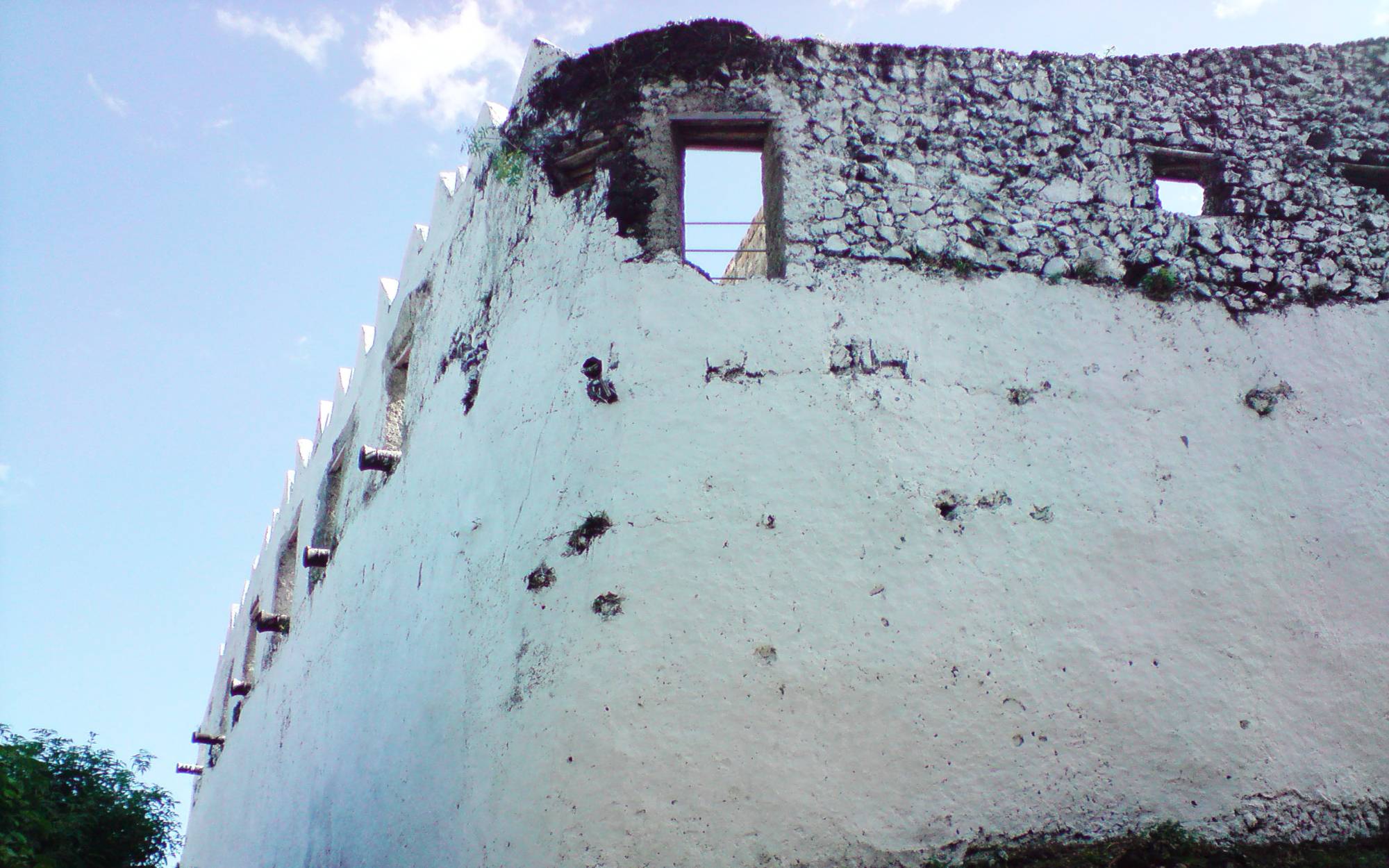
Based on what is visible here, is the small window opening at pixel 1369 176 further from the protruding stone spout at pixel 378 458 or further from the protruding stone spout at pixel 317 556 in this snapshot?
the protruding stone spout at pixel 317 556

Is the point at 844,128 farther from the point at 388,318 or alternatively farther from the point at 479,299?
the point at 388,318

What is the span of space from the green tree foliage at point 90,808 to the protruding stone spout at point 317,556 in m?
2.48

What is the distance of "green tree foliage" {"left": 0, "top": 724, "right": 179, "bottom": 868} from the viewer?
880 cm

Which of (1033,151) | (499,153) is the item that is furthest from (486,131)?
(1033,151)

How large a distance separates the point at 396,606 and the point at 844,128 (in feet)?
13.5

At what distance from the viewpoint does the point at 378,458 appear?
26.1 feet

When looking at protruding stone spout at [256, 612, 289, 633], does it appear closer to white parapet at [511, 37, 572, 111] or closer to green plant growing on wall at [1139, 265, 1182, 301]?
white parapet at [511, 37, 572, 111]

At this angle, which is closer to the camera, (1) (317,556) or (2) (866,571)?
(2) (866,571)

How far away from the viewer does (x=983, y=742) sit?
5.16m

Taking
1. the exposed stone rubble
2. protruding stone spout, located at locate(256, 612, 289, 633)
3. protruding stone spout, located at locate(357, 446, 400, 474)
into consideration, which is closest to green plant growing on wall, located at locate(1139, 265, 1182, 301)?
the exposed stone rubble

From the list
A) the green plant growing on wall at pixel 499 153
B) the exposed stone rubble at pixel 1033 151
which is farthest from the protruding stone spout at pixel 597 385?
the green plant growing on wall at pixel 499 153

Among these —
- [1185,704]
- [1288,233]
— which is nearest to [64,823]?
[1185,704]

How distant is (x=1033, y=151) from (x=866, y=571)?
9.65 ft

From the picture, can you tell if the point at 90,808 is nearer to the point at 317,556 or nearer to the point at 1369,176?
the point at 317,556
